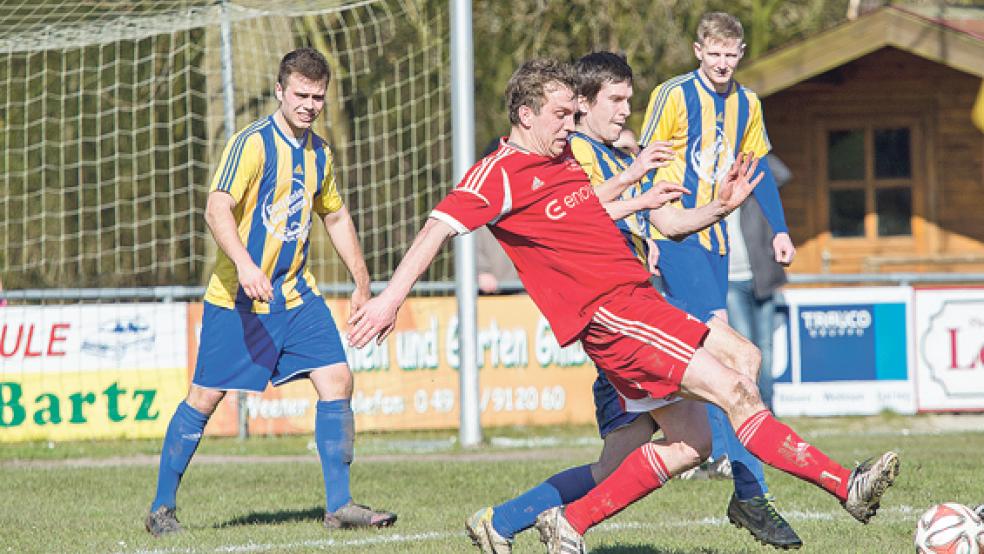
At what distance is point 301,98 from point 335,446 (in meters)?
1.66

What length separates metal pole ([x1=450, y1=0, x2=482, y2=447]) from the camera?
1120 cm

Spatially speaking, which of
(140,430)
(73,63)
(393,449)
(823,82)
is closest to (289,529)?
(393,449)

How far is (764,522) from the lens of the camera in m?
5.94

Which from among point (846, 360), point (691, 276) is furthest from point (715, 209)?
point (846, 360)

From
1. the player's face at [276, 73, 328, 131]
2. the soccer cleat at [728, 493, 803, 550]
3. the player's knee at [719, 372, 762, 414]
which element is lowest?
the soccer cleat at [728, 493, 803, 550]

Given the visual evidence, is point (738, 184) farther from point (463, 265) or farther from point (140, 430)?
point (140, 430)

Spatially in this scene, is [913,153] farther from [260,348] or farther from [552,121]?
[552,121]

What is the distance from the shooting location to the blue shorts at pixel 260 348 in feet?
23.6

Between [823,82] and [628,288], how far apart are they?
1264 cm

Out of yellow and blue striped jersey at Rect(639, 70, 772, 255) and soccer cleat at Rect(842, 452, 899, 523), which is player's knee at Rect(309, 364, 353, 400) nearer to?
yellow and blue striped jersey at Rect(639, 70, 772, 255)

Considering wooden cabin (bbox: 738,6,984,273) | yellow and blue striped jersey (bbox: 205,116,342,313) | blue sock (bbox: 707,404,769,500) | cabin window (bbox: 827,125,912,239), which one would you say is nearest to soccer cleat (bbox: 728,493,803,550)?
blue sock (bbox: 707,404,769,500)

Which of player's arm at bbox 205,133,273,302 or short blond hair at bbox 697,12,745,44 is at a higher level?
short blond hair at bbox 697,12,745,44

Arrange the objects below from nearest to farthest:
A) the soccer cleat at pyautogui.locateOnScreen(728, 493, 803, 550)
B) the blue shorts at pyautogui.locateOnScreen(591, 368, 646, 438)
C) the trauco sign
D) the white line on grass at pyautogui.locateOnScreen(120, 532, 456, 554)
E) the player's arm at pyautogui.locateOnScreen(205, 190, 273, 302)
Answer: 1. the soccer cleat at pyautogui.locateOnScreen(728, 493, 803, 550)
2. the blue shorts at pyautogui.locateOnScreen(591, 368, 646, 438)
3. the white line on grass at pyautogui.locateOnScreen(120, 532, 456, 554)
4. the player's arm at pyautogui.locateOnScreen(205, 190, 273, 302)
5. the trauco sign

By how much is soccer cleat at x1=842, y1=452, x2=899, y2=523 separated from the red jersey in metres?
1.06
